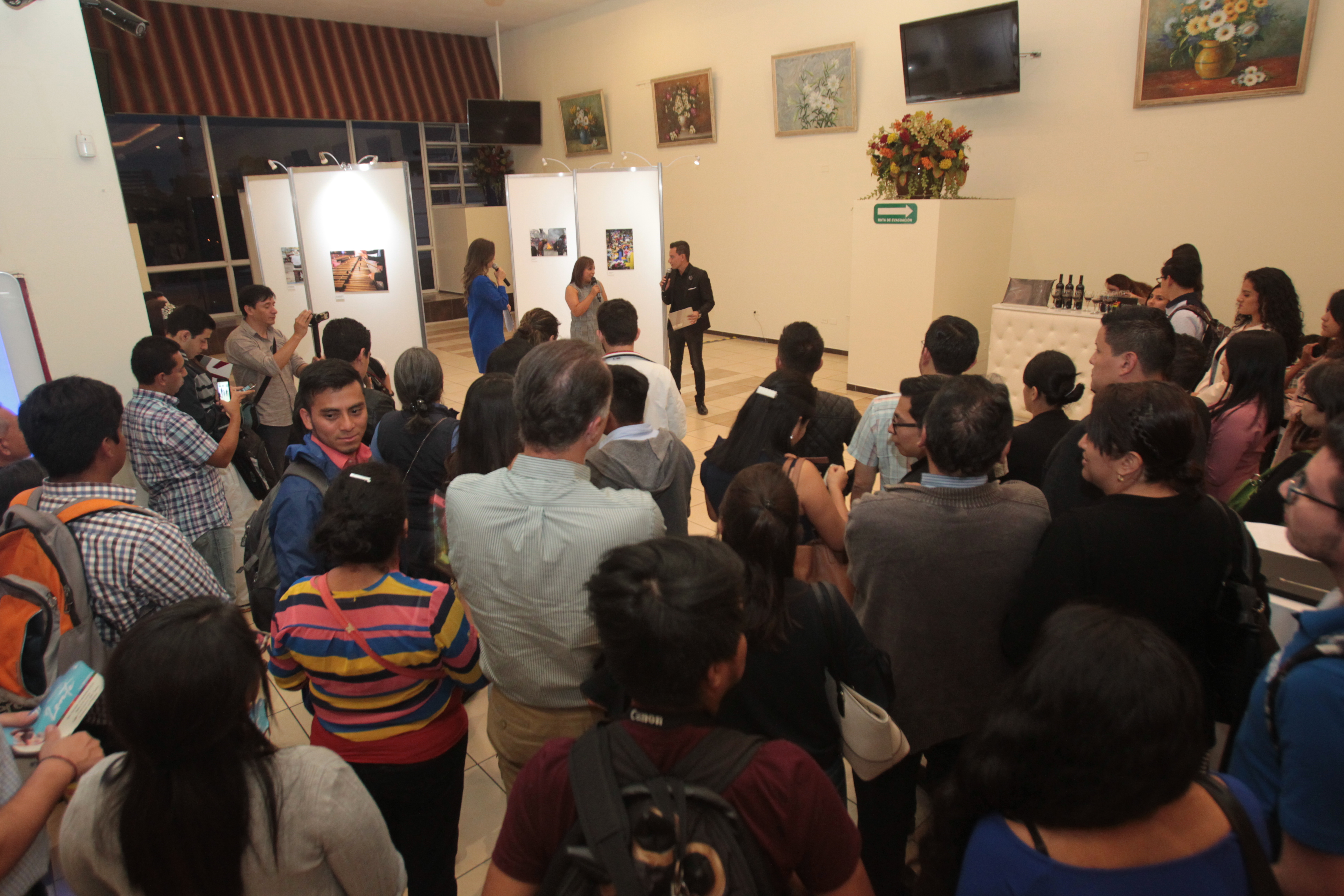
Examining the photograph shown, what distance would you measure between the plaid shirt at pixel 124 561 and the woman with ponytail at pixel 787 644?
1348mm

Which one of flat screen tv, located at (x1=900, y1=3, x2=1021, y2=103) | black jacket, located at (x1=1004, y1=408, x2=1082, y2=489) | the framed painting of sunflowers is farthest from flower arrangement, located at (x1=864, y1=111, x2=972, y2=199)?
black jacket, located at (x1=1004, y1=408, x2=1082, y2=489)

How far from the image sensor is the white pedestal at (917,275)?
695 cm

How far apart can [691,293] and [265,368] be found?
3863 mm

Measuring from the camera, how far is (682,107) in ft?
34.3

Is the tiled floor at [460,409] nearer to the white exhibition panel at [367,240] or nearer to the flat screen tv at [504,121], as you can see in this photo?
the white exhibition panel at [367,240]

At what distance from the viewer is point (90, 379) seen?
6.62 feet

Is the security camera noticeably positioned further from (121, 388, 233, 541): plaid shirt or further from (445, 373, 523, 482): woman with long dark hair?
(445, 373, 523, 482): woman with long dark hair

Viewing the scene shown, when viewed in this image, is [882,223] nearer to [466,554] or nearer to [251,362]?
[251,362]

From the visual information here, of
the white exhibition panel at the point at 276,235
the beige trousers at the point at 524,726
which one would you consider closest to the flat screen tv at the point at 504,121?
the white exhibition panel at the point at 276,235

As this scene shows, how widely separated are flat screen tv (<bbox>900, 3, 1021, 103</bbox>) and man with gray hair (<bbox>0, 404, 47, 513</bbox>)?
7.68 m

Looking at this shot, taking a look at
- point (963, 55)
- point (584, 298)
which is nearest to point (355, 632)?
point (584, 298)

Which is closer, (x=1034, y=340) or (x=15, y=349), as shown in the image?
(x=15, y=349)

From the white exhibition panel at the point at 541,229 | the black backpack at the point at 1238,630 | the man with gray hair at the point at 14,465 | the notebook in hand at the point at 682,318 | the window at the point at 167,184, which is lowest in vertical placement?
the black backpack at the point at 1238,630

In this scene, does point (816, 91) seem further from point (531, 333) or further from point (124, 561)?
point (124, 561)
